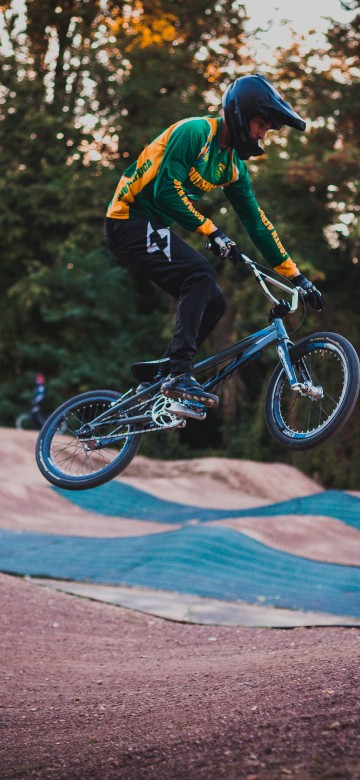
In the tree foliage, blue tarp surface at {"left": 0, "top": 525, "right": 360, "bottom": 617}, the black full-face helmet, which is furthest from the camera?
the tree foliage

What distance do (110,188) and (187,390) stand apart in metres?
24.0

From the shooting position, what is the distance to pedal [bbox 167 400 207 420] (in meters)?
5.82

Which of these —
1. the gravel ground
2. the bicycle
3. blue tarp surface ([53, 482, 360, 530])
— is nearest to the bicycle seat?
the bicycle

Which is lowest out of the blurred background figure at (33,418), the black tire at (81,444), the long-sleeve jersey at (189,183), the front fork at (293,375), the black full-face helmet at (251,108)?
the blurred background figure at (33,418)

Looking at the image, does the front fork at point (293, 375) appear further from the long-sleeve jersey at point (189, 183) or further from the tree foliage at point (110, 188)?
the tree foliage at point (110, 188)

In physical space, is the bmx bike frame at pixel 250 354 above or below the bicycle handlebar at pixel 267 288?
below

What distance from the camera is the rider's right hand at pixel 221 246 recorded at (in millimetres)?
5703

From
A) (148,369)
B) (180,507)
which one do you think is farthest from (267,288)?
(180,507)

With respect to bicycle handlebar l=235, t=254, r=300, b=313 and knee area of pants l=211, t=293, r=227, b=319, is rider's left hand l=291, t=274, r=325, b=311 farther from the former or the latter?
knee area of pants l=211, t=293, r=227, b=319

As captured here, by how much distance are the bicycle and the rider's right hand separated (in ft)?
0.34

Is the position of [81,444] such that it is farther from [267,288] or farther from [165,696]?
[165,696]

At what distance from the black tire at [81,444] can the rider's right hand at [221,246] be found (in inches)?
52.3

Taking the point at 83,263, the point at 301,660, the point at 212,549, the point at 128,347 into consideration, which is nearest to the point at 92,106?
the point at 83,263

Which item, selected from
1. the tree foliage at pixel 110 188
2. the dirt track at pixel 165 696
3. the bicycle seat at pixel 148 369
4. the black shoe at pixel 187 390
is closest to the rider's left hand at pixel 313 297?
the black shoe at pixel 187 390
